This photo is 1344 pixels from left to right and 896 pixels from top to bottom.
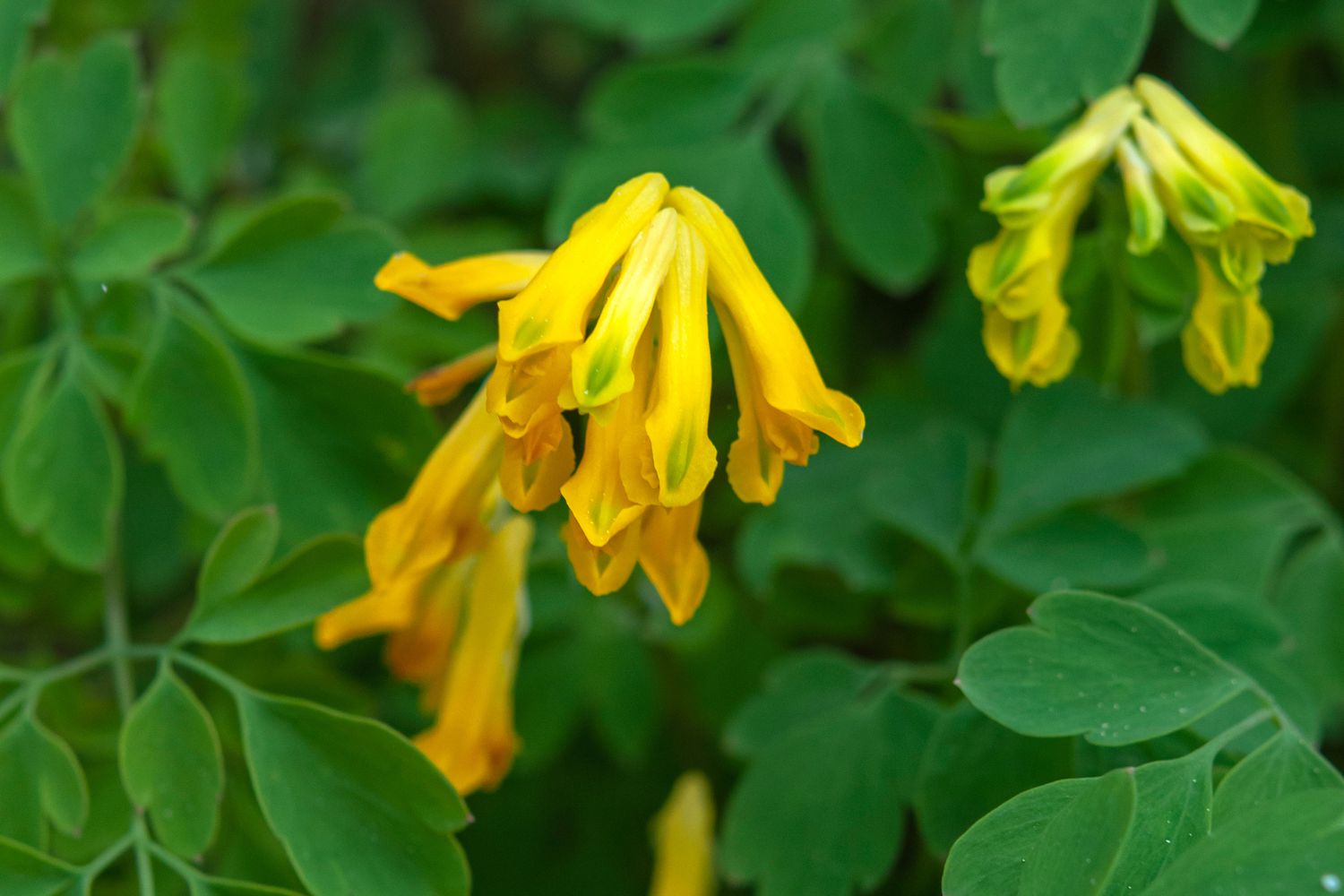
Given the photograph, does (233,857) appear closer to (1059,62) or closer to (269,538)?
(269,538)

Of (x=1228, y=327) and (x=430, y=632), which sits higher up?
(x=1228, y=327)

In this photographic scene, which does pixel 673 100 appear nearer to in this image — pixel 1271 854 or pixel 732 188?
pixel 732 188

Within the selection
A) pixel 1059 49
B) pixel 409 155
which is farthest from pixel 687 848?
pixel 409 155

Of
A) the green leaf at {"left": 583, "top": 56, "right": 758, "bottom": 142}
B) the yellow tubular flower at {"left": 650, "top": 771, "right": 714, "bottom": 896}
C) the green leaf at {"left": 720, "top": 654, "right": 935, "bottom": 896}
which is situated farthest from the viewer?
the green leaf at {"left": 583, "top": 56, "right": 758, "bottom": 142}

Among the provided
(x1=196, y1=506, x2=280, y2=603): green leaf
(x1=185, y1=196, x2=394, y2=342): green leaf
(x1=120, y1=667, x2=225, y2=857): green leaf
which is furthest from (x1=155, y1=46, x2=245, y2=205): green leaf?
(x1=120, y1=667, x2=225, y2=857): green leaf

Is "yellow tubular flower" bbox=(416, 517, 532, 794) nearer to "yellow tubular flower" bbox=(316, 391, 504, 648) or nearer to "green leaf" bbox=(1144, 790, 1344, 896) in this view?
"yellow tubular flower" bbox=(316, 391, 504, 648)

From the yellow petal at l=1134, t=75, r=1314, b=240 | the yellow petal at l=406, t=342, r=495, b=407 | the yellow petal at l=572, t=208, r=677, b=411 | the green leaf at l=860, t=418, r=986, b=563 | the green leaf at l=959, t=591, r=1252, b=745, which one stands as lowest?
the green leaf at l=860, t=418, r=986, b=563
